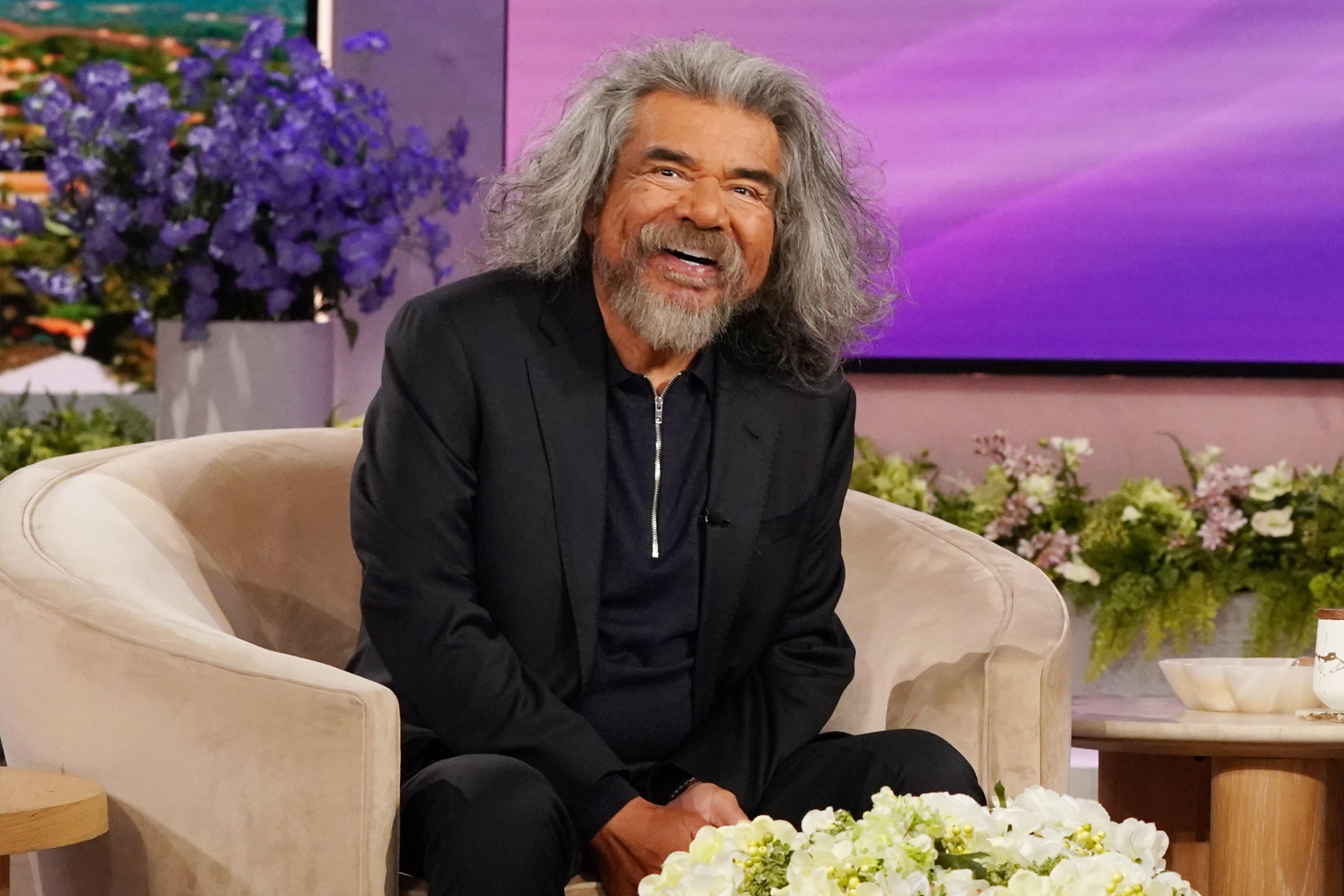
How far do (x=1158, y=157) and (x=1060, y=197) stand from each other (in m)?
0.25

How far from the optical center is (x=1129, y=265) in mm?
4059

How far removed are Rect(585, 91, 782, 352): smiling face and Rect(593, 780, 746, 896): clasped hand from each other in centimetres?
65

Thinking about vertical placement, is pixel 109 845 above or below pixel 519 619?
below

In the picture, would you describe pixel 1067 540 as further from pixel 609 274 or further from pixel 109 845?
pixel 109 845

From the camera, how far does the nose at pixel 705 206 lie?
2.21m

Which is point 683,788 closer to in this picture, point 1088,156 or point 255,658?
point 255,658

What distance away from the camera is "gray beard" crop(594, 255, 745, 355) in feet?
7.28

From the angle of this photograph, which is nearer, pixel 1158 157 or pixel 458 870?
pixel 458 870

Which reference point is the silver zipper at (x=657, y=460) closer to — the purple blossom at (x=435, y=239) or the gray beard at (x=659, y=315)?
the gray beard at (x=659, y=315)

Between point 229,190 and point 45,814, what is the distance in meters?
1.92

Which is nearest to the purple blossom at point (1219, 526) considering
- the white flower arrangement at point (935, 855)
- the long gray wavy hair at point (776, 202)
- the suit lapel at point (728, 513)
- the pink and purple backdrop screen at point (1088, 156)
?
the pink and purple backdrop screen at point (1088, 156)

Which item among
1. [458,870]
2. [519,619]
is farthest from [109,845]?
[519,619]

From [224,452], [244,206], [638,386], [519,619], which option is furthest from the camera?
[244,206]

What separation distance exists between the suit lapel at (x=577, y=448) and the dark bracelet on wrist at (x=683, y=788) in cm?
18
